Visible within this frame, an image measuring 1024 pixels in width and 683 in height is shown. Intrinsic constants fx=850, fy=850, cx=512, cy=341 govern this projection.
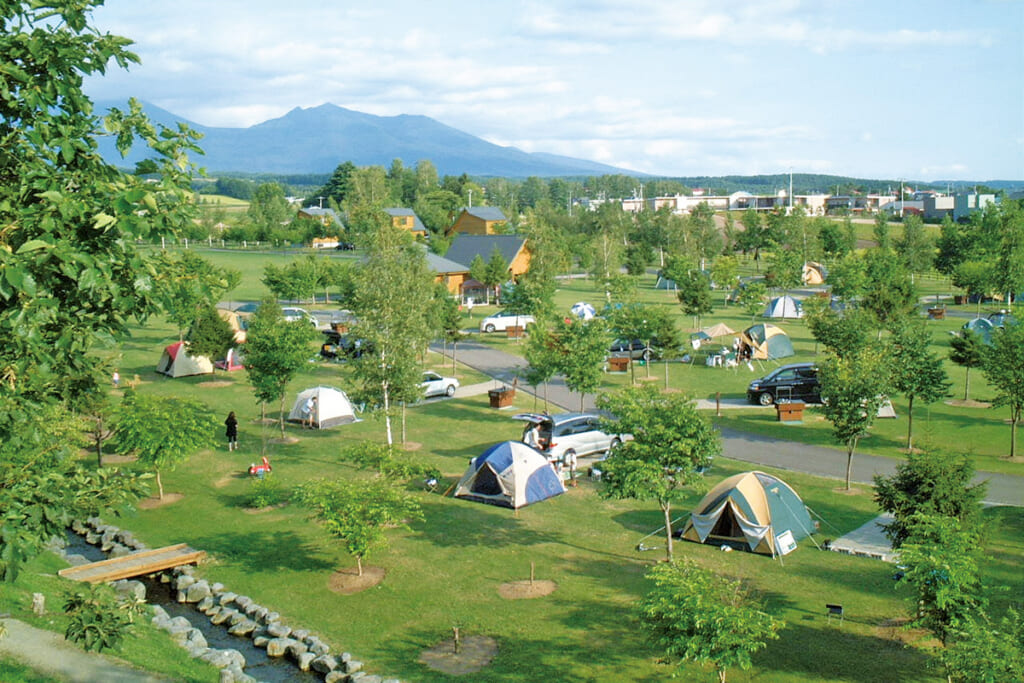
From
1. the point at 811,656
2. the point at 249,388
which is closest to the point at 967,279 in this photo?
the point at 249,388

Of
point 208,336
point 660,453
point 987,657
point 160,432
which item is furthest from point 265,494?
point 987,657

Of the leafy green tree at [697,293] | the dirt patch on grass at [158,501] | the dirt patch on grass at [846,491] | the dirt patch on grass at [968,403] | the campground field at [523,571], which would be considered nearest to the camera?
the campground field at [523,571]

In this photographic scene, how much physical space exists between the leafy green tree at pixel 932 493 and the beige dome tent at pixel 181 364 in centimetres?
2654

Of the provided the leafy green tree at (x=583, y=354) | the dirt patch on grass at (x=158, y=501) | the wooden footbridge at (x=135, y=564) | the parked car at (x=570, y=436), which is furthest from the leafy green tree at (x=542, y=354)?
the wooden footbridge at (x=135, y=564)

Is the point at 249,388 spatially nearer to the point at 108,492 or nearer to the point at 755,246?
the point at 108,492

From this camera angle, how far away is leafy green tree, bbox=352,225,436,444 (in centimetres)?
2378

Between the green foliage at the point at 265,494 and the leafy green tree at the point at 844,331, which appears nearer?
the green foliage at the point at 265,494

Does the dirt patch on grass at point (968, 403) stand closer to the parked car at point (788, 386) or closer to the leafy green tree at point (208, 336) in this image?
the parked car at point (788, 386)

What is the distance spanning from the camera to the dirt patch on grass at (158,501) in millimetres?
20062

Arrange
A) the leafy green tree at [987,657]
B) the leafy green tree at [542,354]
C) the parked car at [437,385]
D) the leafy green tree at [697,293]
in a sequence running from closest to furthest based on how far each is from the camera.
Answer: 1. the leafy green tree at [987,657]
2. the leafy green tree at [542,354]
3. the parked car at [437,385]
4. the leafy green tree at [697,293]

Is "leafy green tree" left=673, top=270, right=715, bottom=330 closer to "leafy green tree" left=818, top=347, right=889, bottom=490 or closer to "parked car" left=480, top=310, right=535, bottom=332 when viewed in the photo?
"parked car" left=480, top=310, right=535, bottom=332

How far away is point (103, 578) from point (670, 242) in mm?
70185

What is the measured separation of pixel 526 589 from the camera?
599 inches

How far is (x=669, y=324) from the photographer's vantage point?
32406 millimetres
